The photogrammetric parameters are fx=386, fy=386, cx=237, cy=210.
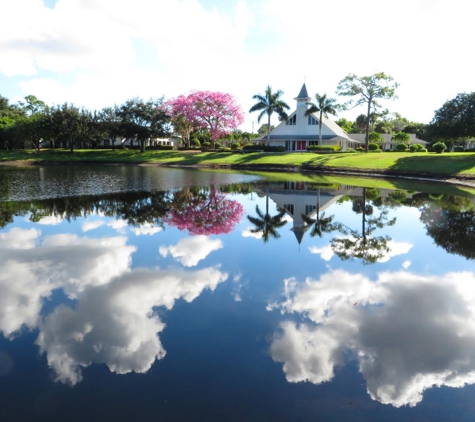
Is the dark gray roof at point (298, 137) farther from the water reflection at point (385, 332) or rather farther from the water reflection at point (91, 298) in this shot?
the water reflection at point (385, 332)

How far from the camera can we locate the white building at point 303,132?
69.2 meters

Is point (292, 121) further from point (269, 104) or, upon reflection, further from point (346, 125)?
point (346, 125)

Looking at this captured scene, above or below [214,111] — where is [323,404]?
below

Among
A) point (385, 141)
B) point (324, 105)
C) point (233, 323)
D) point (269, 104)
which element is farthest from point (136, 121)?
point (233, 323)

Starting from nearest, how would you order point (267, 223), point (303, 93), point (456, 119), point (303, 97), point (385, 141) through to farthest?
point (267, 223) → point (456, 119) → point (303, 97) → point (303, 93) → point (385, 141)

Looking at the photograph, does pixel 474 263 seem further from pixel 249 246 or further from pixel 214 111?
pixel 214 111

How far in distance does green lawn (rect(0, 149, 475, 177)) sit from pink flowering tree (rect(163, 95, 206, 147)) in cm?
740

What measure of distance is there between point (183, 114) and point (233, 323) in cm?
6851

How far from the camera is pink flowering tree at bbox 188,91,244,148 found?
229 feet

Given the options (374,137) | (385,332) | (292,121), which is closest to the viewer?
(385,332)

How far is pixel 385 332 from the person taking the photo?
7449mm

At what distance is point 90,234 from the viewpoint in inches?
590

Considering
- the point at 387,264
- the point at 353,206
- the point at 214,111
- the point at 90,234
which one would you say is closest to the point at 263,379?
the point at 387,264

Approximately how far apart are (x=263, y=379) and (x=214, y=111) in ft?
222
